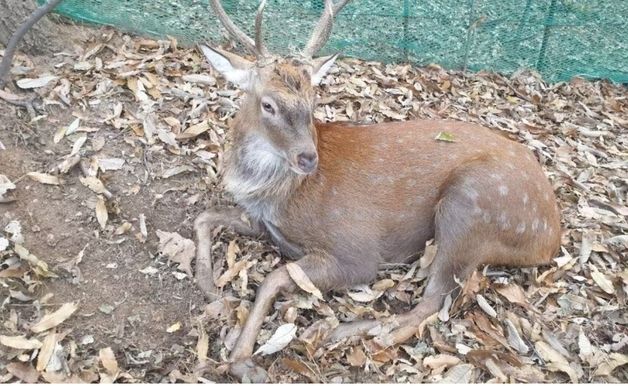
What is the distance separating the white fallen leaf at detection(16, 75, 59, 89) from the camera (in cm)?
487

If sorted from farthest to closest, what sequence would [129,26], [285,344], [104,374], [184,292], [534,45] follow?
1. [534,45]
2. [129,26]
3. [184,292]
4. [285,344]
5. [104,374]

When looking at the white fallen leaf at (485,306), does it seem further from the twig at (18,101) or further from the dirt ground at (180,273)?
the twig at (18,101)

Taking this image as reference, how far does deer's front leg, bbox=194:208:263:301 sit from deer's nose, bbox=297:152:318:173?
0.84m

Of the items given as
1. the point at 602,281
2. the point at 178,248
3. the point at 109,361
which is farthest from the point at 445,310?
the point at 109,361

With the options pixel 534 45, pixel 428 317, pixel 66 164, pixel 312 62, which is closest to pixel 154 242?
pixel 66 164

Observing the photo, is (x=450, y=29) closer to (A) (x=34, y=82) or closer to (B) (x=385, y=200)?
(B) (x=385, y=200)

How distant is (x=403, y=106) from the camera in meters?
6.14

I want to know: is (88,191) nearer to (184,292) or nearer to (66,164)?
(66,164)

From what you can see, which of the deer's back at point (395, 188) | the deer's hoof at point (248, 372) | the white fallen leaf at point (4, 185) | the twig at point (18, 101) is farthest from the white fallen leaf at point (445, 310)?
the twig at point (18, 101)

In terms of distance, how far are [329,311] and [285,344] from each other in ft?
1.50

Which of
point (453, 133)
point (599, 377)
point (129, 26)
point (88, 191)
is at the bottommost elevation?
point (599, 377)

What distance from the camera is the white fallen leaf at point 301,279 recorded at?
4.11 metres

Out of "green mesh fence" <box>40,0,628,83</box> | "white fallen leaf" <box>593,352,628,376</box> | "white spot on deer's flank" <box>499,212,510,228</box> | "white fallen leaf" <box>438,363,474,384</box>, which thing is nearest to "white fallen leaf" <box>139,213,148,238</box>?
"white fallen leaf" <box>438,363,474,384</box>

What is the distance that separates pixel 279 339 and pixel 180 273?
34.1 inches
